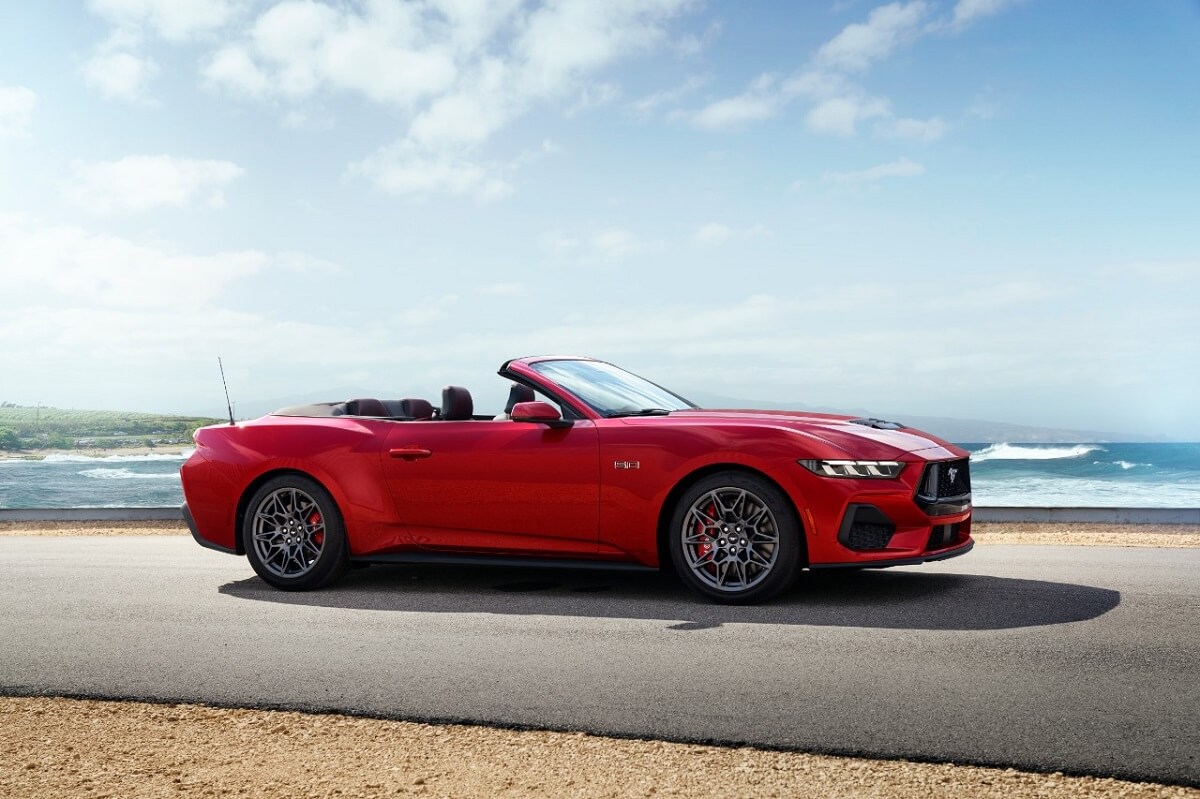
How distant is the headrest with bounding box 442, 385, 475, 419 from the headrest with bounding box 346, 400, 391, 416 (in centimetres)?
76

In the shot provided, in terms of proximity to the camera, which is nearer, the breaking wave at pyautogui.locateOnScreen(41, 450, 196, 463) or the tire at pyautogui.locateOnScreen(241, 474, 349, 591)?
the tire at pyautogui.locateOnScreen(241, 474, 349, 591)

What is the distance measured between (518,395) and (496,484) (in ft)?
2.36

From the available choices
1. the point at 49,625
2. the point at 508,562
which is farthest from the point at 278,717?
the point at 49,625

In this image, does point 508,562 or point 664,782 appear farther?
point 508,562

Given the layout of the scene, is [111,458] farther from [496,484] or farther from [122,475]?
[496,484]

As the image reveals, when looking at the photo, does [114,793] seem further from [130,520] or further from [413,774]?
[130,520]

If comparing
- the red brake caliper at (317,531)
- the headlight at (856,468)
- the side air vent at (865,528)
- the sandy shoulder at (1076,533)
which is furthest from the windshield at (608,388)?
the sandy shoulder at (1076,533)

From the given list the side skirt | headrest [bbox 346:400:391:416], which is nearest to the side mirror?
the side skirt

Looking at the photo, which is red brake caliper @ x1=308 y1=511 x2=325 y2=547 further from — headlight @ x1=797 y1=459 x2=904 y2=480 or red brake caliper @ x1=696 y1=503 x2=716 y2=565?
headlight @ x1=797 y1=459 x2=904 y2=480

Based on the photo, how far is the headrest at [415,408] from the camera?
8.60 metres

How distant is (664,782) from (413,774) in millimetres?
911

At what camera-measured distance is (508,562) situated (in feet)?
24.4

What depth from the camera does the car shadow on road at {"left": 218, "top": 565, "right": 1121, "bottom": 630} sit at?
6613 mm

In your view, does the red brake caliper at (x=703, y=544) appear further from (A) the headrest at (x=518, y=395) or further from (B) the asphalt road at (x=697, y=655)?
(A) the headrest at (x=518, y=395)
